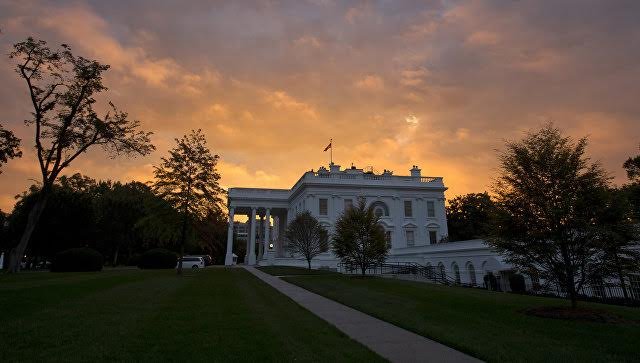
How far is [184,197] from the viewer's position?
32188 mm

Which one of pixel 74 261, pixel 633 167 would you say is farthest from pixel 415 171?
pixel 74 261

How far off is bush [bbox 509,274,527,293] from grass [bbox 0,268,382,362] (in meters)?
17.4

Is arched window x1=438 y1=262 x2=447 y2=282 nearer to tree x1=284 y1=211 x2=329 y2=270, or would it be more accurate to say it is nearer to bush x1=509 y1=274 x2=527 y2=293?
bush x1=509 y1=274 x2=527 y2=293

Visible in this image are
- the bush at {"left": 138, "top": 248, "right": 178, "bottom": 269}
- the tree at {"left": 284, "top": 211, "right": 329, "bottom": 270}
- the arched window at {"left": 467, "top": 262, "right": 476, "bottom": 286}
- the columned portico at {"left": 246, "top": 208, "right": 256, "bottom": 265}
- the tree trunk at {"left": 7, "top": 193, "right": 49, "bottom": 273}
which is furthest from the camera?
the columned portico at {"left": 246, "top": 208, "right": 256, "bottom": 265}

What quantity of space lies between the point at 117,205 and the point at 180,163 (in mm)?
38661

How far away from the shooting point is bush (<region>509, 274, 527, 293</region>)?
26112mm

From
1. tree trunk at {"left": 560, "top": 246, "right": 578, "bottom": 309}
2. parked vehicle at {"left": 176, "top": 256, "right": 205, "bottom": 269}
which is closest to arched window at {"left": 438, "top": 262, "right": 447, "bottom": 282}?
tree trunk at {"left": 560, "top": 246, "right": 578, "bottom": 309}

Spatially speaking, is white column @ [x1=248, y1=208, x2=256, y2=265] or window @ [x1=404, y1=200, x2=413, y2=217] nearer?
white column @ [x1=248, y1=208, x2=256, y2=265]

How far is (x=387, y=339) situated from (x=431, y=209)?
194 feet

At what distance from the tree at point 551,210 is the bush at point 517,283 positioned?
12.3 meters

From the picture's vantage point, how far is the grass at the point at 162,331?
7389mm

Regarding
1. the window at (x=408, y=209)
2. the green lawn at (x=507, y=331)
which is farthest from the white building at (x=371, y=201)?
the green lawn at (x=507, y=331)

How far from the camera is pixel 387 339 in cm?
912

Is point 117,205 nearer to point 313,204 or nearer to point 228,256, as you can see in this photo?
point 228,256
